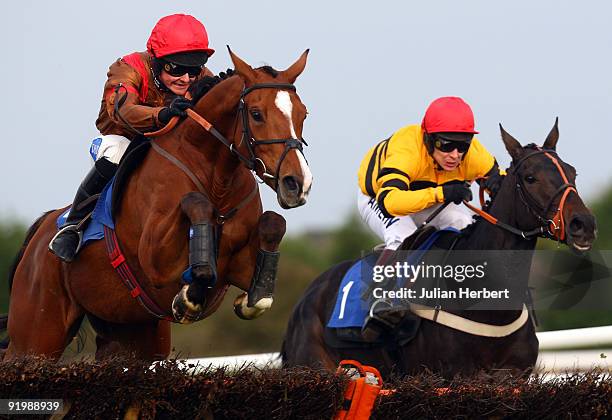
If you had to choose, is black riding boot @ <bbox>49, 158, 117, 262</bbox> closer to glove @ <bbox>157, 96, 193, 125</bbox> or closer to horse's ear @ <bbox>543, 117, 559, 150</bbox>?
glove @ <bbox>157, 96, 193, 125</bbox>

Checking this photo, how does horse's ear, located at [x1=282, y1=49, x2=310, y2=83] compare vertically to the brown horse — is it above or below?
above

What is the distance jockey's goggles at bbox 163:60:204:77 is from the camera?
5742mm

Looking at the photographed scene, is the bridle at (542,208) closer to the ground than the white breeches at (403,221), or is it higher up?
higher up

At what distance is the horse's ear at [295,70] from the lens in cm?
507

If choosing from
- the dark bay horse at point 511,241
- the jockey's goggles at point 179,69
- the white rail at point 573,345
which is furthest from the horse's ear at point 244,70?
the white rail at point 573,345

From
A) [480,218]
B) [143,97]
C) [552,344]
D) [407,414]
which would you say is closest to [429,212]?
[480,218]

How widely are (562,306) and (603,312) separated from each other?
2.45 metres

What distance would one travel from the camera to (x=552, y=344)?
7.52 m

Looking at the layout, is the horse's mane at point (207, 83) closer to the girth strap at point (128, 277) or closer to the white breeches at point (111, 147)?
the white breeches at point (111, 147)

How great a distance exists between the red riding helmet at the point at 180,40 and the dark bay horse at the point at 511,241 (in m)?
1.73

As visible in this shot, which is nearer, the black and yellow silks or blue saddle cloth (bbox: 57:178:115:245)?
blue saddle cloth (bbox: 57:178:115:245)

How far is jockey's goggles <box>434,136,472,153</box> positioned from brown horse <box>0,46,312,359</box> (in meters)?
1.44

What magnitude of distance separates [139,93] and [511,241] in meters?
2.26

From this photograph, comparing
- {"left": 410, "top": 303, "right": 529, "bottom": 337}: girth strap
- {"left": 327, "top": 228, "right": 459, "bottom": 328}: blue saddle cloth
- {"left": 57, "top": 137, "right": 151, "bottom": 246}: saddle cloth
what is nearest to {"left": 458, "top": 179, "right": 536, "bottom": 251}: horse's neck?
{"left": 327, "top": 228, "right": 459, "bottom": 328}: blue saddle cloth
